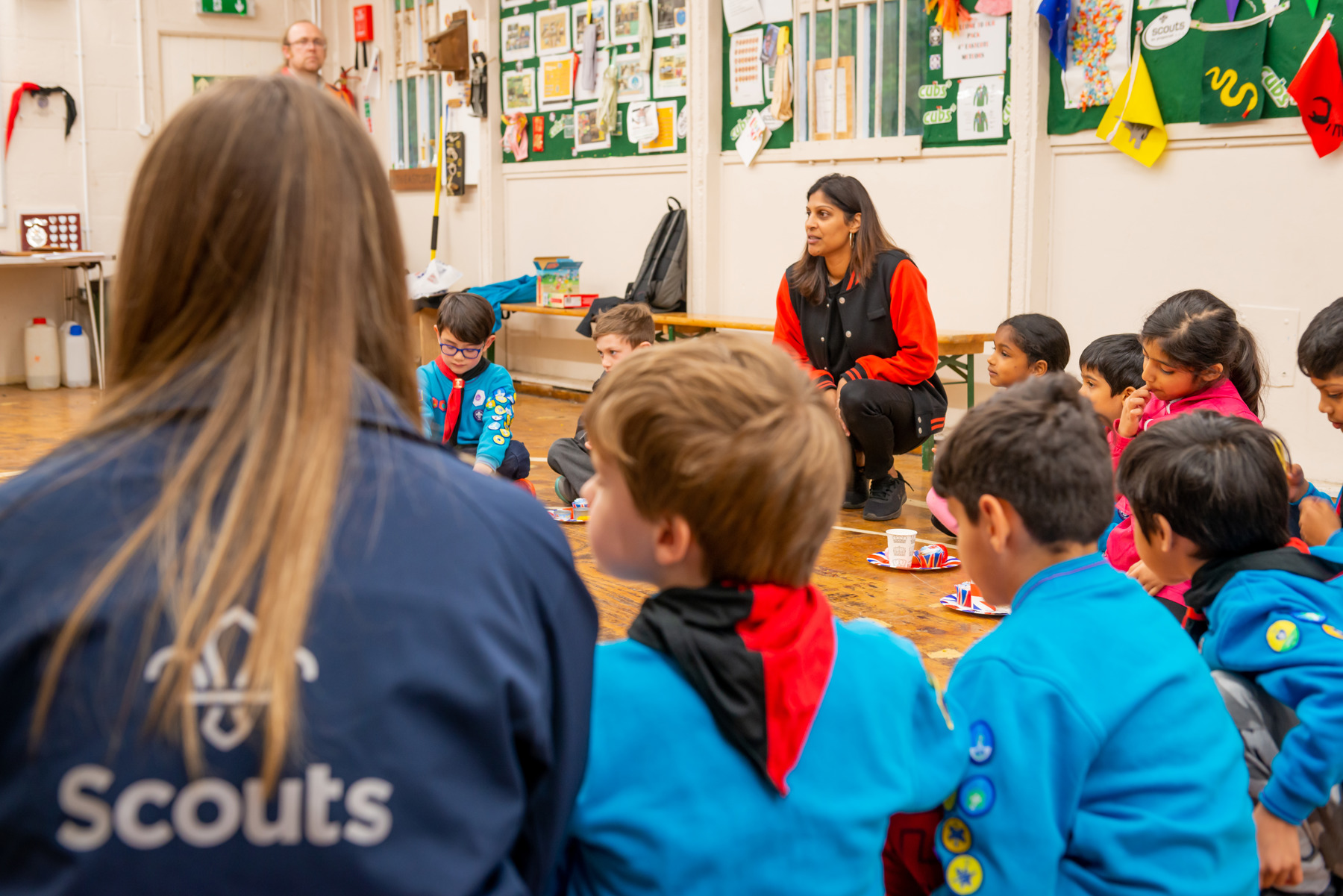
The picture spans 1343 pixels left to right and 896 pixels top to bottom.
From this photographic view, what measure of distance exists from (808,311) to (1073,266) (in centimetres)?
123

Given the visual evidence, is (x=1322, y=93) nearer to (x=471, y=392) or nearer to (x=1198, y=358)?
(x=1198, y=358)

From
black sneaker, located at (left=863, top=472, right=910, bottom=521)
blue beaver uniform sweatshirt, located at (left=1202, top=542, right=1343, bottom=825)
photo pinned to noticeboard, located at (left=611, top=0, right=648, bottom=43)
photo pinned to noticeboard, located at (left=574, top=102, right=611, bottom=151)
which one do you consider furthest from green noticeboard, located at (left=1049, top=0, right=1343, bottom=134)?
blue beaver uniform sweatshirt, located at (left=1202, top=542, right=1343, bottom=825)

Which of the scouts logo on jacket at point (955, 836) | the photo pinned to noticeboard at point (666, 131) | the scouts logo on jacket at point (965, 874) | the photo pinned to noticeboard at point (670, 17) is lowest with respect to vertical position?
the scouts logo on jacket at point (965, 874)

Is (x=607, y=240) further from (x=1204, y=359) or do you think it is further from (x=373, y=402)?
(x=373, y=402)

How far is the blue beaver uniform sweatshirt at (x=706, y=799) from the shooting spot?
3.13 ft

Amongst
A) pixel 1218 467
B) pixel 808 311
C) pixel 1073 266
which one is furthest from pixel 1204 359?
pixel 1073 266

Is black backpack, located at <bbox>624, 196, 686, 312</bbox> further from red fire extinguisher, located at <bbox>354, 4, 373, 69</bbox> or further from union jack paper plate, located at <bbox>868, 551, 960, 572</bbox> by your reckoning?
red fire extinguisher, located at <bbox>354, 4, 373, 69</bbox>

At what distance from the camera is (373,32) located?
851cm

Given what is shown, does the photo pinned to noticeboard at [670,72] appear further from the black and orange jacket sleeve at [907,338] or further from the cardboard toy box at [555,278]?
the black and orange jacket sleeve at [907,338]

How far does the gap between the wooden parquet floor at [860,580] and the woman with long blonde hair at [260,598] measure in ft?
2.37

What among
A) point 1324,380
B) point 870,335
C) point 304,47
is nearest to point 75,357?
point 304,47

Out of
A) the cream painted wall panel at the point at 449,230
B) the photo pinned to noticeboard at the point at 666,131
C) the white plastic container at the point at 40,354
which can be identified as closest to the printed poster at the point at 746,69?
the photo pinned to noticeboard at the point at 666,131

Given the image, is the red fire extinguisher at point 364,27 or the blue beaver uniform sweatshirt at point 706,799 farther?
the red fire extinguisher at point 364,27

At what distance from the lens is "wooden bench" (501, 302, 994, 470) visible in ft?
16.0
